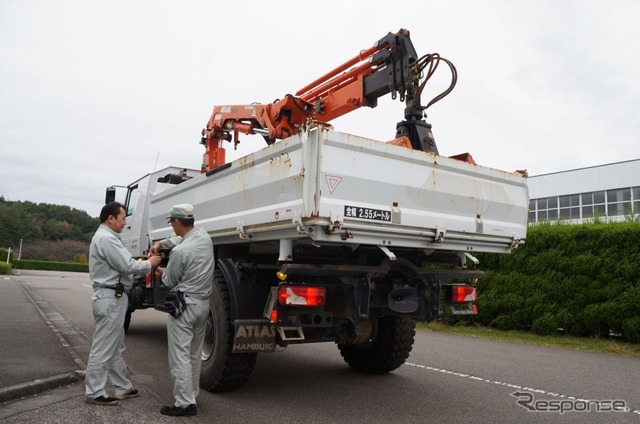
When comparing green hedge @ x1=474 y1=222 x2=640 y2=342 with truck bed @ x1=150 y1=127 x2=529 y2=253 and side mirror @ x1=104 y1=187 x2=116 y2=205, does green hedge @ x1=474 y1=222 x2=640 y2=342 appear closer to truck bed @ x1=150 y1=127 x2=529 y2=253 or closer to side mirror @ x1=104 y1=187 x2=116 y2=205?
truck bed @ x1=150 y1=127 x2=529 y2=253

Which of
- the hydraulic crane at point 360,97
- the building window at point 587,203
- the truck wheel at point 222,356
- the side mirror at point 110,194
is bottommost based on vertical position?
the truck wheel at point 222,356

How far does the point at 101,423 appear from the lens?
4.03 metres

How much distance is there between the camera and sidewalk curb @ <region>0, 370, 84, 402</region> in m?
4.54

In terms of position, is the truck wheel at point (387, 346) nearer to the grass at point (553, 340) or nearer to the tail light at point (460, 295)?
the tail light at point (460, 295)

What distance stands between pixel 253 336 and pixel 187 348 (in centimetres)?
58

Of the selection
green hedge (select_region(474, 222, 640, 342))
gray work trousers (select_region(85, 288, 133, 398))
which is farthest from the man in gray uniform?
green hedge (select_region(474, 222, 640, 342))

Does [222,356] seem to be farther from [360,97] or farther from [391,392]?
[360,97]

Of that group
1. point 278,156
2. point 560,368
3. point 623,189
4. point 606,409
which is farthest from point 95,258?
point 623,189

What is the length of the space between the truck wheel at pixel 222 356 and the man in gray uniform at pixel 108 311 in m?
0.70

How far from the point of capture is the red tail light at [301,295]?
4.32 m

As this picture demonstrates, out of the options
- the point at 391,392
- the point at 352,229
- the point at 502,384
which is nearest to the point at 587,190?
the point at 502,384

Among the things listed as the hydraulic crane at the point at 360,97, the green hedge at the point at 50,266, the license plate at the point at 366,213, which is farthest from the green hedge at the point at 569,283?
the green hedge at the point at 50,266

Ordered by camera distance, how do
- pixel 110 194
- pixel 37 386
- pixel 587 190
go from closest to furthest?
1. pixel 37 386
2. pixel 110 194
3. pixel 587 190

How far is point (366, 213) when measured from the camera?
436 cm
